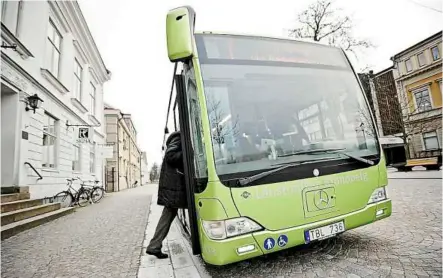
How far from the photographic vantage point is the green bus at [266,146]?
2717 millimetres

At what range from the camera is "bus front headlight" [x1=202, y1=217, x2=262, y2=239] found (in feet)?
8.67

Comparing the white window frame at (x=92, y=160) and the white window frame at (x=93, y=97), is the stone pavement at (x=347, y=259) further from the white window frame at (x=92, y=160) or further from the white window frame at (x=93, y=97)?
the white window frame at (x=93, y=97)

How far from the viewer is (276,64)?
3.41 m

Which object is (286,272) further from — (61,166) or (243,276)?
(61,166)

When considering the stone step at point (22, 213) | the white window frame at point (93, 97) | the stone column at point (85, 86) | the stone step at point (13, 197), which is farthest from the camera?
the white window frame at point (93, 97)

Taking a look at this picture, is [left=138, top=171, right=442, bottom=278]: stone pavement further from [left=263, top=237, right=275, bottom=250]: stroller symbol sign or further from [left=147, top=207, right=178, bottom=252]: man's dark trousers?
[left=263, top=237, right=275, bottom=250]: stroller symbol sign

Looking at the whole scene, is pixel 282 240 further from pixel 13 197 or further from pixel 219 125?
pixel 13 197

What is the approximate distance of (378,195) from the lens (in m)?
3.44

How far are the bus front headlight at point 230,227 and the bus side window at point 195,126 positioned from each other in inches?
19.5

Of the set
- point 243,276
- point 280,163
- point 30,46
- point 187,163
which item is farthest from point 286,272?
point 30,46

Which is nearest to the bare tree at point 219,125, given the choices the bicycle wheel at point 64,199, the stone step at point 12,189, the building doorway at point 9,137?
the building doorway at point 9,137

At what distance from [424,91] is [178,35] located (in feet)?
118

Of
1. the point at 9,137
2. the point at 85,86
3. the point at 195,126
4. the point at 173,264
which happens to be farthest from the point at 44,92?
the point at 195,126

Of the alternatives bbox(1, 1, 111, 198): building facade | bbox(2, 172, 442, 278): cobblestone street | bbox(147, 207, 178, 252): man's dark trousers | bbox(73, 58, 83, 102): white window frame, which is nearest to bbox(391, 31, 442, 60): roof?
bbox(2, 172, 442, 278): cobblestone street
